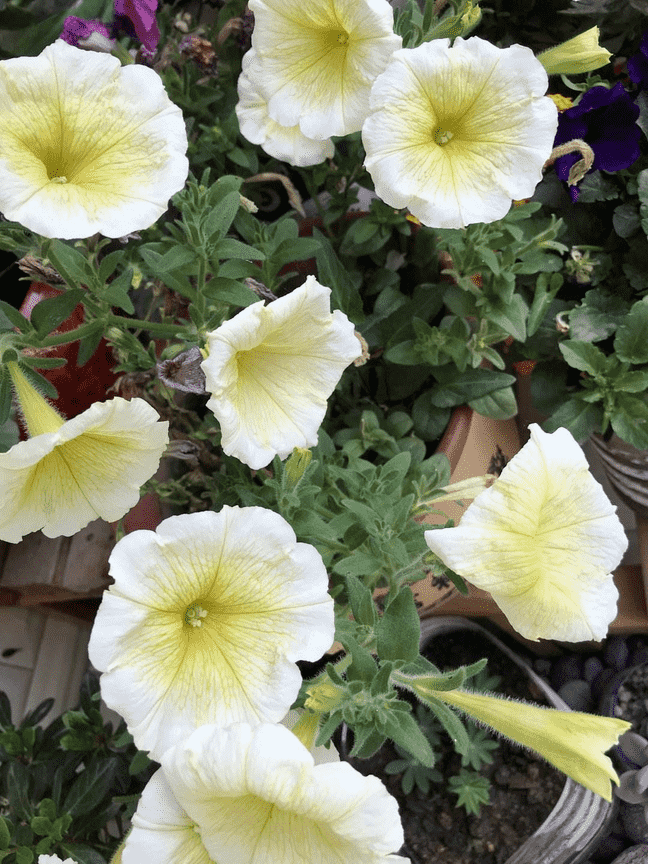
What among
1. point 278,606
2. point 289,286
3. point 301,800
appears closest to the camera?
point 301,800

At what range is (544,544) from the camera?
615mm

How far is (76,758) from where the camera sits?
104 cm

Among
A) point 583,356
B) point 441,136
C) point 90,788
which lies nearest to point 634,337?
point 583,356

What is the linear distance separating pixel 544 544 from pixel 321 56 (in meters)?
0.51

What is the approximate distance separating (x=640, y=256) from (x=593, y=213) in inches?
3.8

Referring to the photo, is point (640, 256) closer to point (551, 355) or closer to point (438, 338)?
point (551, 355)

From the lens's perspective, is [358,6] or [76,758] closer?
[358,6]

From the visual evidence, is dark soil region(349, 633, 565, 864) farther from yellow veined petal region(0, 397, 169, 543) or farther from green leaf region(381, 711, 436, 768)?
yellow veined petal region(0, 397, 169, 543)

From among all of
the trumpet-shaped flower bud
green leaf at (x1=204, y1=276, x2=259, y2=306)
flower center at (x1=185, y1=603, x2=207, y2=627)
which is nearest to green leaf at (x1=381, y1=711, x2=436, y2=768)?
flower center at (x1=185, y1=603, x2=207, y2=627)

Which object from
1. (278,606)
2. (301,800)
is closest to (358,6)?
(278,606)

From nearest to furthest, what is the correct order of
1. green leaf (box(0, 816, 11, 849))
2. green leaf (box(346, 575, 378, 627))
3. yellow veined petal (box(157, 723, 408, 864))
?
yellow veined petal (box(157, 723, 408, 864)) < green leaf (box(346, 575, 378, 627)) < green leaf (box(0, 816, 11, 849))

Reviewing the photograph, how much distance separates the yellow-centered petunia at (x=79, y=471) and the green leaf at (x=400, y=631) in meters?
0.24

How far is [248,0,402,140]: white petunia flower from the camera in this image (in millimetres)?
706

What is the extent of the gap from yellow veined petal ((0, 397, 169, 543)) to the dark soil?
0.61 m
